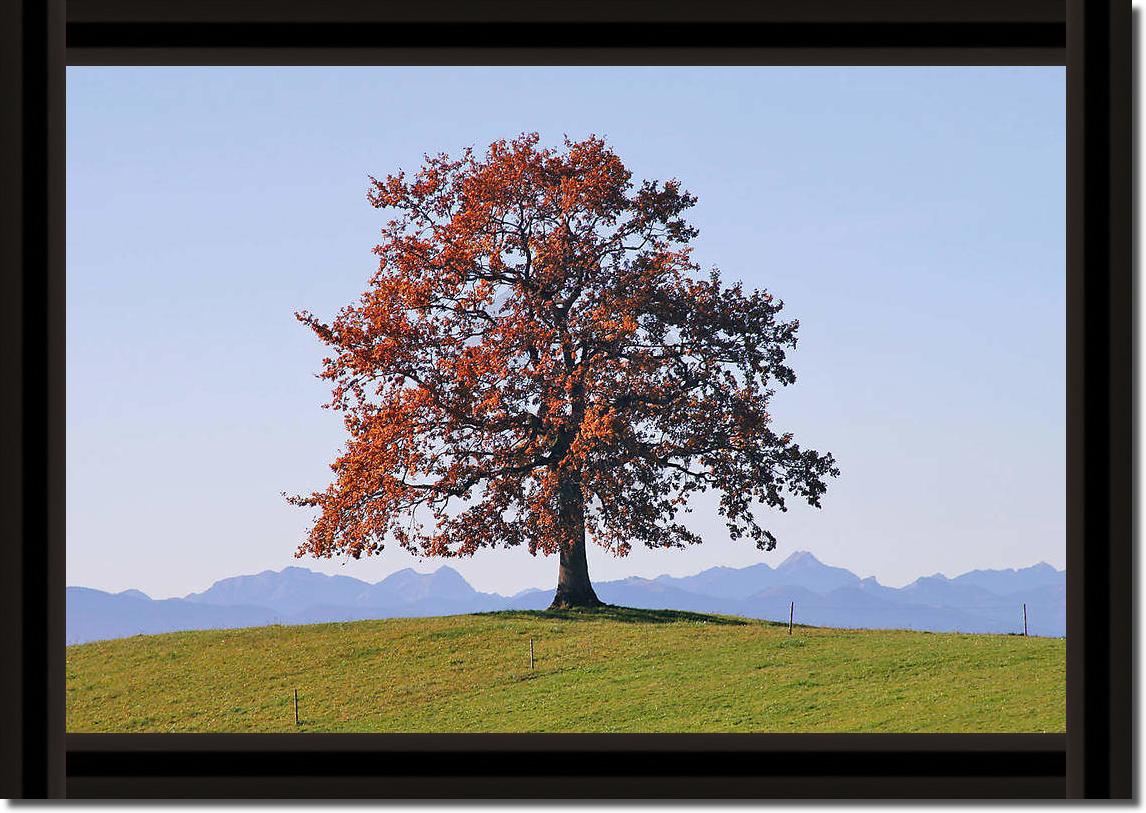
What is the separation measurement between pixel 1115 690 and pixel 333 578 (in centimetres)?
1375

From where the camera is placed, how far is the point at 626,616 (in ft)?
42.5

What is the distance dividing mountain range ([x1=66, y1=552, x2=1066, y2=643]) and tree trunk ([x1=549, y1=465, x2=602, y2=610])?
167mm

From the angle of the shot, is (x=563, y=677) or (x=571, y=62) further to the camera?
(x=563, y=677)

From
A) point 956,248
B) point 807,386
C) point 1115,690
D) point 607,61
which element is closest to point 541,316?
point 807,386

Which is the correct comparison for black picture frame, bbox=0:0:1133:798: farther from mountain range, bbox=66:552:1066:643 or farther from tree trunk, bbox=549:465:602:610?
mountain range, bbox=66:552:1066:643

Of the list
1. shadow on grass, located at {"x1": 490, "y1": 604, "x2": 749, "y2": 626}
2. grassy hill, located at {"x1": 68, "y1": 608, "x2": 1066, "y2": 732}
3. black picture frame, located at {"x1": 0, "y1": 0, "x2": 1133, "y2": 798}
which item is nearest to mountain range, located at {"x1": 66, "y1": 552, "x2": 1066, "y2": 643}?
shadow on grass, located at {"x1": 490, "y1": 604, "x2": 749, "y2": 626}

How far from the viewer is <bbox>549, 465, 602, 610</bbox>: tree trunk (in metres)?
12.7

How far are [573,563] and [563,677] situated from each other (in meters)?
1.50

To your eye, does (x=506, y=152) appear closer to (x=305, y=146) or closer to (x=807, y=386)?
(x=305, y=146)

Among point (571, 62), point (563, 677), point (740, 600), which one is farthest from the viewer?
point (740, 600)

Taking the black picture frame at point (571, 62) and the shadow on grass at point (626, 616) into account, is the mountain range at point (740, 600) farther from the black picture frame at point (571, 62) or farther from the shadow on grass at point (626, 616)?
the black picture frame at point (571, 62)

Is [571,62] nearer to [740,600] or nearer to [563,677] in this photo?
[563,677]

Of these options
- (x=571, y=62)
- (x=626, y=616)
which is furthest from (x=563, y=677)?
(x=571, y=62)

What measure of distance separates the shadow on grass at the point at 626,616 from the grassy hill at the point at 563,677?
0.09 ft
